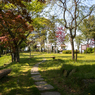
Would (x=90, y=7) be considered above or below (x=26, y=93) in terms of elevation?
above

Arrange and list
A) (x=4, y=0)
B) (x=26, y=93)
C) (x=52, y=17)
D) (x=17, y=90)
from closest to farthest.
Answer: (x=26, y=93)
(x=17, y=90)
(x=4, y=0)
(x=52, y=17)

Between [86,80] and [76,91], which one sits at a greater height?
[86,80]

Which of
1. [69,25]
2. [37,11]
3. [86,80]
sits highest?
[37,11]

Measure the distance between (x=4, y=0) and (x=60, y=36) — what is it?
3381 centimetres

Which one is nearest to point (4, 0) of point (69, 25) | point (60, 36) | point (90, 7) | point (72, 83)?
point (72, 83)

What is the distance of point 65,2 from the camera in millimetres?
11156

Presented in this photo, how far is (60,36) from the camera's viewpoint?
39.8 metres

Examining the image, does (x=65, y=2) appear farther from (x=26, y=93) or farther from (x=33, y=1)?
(x=26, y=93)

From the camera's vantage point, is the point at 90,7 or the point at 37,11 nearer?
the point at 90,7

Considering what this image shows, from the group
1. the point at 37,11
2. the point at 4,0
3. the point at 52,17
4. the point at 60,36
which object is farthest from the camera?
the point at 60,36

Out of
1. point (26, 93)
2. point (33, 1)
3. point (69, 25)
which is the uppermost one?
point (33, 1)

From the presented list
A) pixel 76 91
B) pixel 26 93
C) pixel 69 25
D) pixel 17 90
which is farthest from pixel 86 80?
pixel 69 25

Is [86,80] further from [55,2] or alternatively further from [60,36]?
[60,36]

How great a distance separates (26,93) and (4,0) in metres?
5.84
